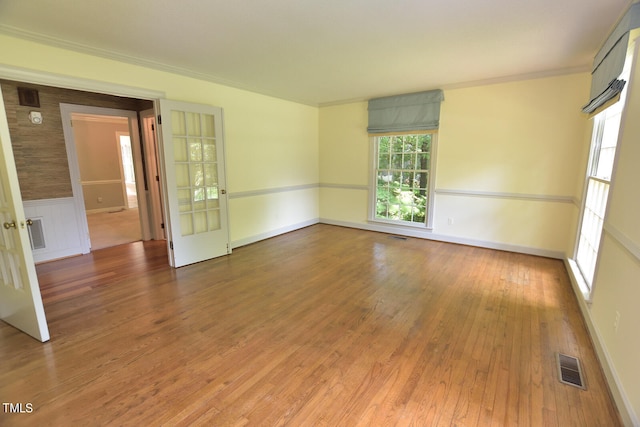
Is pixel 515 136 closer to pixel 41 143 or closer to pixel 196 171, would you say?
pixel 196 171

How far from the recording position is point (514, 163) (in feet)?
13.9

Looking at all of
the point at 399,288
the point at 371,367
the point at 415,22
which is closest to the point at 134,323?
the point at 371,367

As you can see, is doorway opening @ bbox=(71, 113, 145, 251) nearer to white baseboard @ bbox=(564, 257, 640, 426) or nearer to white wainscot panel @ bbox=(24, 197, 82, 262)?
white wainscot panel @ bbox=(24, 197, 82, 262)

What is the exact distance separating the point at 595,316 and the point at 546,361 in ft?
2.25

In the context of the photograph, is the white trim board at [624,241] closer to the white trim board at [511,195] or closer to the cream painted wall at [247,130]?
the white trim board at [511,195]

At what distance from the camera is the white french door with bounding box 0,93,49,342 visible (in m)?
2.09

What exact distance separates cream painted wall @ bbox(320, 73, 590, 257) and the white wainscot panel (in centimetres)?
568

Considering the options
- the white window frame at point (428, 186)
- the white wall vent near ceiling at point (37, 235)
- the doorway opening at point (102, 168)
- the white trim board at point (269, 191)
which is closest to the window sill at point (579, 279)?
the white window frame at point (428, 186)

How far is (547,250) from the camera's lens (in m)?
4.19

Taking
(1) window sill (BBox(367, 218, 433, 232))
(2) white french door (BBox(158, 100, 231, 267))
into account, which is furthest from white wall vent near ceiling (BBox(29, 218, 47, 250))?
(1) window sill (BBox(367, 218, 433, 232))

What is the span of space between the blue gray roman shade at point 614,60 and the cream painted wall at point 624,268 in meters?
→ 0.20

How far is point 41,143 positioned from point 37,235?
1.28 m

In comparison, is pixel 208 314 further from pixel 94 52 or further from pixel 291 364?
pixel 94 52

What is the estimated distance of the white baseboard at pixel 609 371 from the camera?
5.10ft
